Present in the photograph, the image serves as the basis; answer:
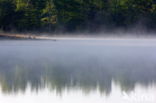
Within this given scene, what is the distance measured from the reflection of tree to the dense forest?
42.3ft

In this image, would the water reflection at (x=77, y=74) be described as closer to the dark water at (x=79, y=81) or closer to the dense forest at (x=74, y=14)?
the dark water at (x=79, y=81)

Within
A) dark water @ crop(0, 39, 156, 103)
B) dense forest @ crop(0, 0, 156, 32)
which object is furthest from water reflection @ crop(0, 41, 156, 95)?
dense forest @ crop(0, 0, 156, 32)

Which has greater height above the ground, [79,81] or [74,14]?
[79,81]

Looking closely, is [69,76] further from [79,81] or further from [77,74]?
[79,81]

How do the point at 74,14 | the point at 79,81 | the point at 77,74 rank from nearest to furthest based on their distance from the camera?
the point at 79,81, the point at 77,74, the point at 74,14

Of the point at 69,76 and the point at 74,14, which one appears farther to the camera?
the point at 74,14

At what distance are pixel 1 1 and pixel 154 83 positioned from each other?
1611cm

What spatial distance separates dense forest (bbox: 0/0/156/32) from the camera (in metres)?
21.4

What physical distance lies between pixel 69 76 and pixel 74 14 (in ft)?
50.9

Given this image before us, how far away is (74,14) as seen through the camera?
72.4 feet

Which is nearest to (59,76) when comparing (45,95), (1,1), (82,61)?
(45,95)

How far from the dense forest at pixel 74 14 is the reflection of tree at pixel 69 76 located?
12.9 m

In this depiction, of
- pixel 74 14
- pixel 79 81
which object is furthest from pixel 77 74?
pixel 74 14

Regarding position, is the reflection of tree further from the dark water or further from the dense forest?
the dense forest
